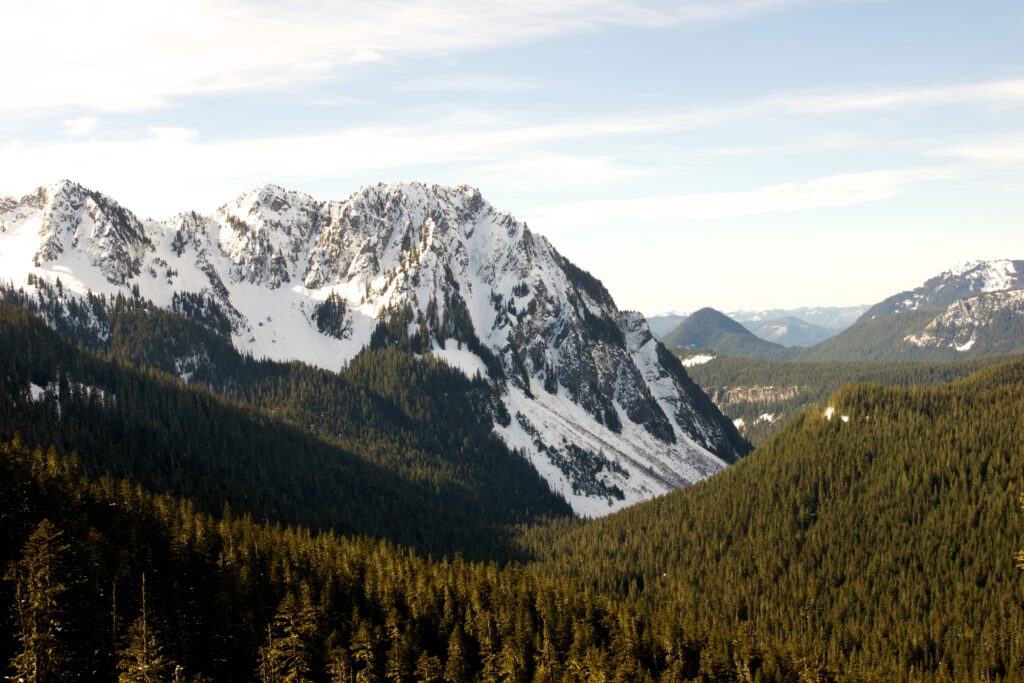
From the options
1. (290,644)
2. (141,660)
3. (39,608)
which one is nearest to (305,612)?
(290,644)

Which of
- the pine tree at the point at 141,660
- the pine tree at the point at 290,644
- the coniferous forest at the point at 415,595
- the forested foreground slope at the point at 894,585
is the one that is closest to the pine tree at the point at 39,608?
the coniferous forest at the point at 415,595

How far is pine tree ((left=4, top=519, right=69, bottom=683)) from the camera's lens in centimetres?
7694

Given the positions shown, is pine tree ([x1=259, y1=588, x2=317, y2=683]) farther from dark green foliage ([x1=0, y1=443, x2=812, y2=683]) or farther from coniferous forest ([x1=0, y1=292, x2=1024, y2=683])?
coniferous forest ([x1=0, y1=292, x2=1024, y2=683])

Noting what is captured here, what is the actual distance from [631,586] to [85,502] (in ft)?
378

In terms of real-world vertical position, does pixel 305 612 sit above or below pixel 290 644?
above

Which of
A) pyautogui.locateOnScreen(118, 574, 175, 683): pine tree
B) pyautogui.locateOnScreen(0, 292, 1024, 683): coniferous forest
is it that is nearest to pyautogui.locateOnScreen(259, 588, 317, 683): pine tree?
pyautogui.locateOnScreen(0, 292, 1024, 683): coniferous forest

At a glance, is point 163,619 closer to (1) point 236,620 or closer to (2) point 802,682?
(1) point 236,620

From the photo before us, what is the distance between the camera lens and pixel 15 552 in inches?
3856

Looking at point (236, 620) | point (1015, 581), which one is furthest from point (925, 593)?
point (236, 620)

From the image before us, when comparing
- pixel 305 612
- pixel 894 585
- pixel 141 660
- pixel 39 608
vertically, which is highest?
pixel 39 608

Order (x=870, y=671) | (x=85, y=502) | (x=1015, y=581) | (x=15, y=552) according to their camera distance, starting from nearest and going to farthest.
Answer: (x=15, y=552), (x=85, y=502), (x=870, y=671), (x=1015, y=581)

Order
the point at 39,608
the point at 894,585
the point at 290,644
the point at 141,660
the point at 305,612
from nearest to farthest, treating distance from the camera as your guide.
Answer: the point at 141,660 < the point at 39,608 < the point at 290,644 < the point at 305,612 < the point at 894,585

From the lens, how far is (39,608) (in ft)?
271

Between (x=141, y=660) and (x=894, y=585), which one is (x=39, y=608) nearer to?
(x=141, y=660)
